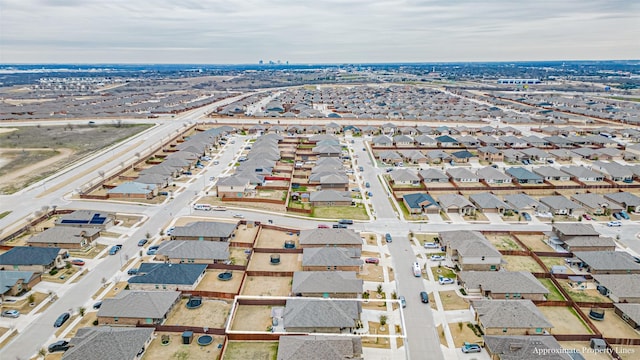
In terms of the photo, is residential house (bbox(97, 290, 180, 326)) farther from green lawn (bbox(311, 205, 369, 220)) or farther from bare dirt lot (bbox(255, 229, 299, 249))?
green lawn (bbox(311, 205, 369, 220))

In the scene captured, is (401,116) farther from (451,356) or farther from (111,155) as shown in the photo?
(451,356)

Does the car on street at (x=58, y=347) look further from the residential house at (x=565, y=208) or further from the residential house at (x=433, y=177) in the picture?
the residential house at (x=565, y=208)

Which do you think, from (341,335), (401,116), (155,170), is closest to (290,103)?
(401,116)

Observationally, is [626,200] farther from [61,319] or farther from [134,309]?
[61,319]

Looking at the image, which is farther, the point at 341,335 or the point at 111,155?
the point at 111,155

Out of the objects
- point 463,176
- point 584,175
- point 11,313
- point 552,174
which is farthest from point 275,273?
point 584,175
